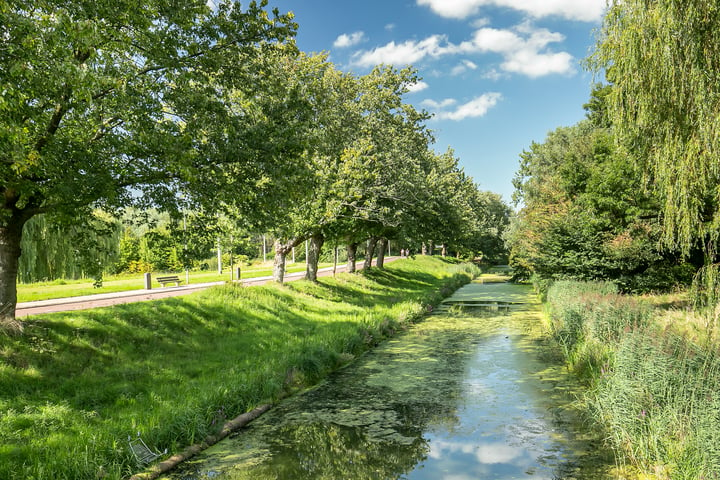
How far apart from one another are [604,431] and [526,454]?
183 cm

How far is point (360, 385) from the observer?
44.5 ft

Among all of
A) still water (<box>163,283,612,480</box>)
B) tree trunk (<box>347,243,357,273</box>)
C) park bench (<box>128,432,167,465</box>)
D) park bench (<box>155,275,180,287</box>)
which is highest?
tree trunk (<box>347,243,357,273</box>)

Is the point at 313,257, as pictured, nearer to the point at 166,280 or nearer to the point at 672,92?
the point at 166,280

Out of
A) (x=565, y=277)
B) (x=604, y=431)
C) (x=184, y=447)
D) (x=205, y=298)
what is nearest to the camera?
(x=184, y=447)

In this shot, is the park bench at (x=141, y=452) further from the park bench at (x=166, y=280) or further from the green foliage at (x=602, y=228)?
the park bench at (x=166, y=280)

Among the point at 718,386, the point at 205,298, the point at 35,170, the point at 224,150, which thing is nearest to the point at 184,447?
the point at 35,170

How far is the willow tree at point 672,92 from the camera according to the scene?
33.0 feet

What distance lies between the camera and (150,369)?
40.7 ft

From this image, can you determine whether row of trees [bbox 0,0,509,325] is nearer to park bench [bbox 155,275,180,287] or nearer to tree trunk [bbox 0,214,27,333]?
tree trunk [bbox 0,214,27,333]

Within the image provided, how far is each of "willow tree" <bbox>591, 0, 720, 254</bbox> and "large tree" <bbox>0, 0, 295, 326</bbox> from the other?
8127mm

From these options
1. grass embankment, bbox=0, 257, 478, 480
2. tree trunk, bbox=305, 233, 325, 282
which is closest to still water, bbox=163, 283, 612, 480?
grass embankment, bbox=0, 257, 478, 480

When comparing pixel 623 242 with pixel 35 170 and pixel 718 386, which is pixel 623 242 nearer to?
pixel 718 386

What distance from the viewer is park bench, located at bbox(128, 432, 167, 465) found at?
7.90 m

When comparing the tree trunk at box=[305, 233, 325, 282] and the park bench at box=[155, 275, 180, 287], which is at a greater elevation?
the tree trunk at box=[305, 233, 325, 282]
